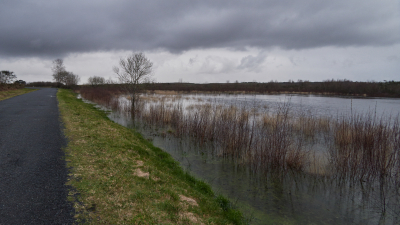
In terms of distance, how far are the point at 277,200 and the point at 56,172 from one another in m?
5.16

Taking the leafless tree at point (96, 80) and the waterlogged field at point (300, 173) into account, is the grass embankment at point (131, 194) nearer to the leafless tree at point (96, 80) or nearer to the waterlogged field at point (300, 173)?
the waterlogged field at point (300, 173)

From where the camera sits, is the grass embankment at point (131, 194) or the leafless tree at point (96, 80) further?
the leafless tree at point (96, 80)

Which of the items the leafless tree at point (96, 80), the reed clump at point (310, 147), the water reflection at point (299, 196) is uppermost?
the leafless tree at point (96, 80)

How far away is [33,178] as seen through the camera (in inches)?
160

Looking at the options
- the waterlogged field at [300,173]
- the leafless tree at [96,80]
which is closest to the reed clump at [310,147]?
the waterlogged field at [300,173]

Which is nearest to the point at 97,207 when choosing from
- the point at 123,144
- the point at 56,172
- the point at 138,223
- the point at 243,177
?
the point at 138,223

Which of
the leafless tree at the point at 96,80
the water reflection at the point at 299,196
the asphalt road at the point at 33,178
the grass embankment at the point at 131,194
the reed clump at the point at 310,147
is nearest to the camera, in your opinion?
the asphalt road at the point at 33,178

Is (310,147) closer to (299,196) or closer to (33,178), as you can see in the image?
(299,196)

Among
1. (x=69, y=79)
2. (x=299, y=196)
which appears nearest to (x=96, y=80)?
(x=69, y=79)

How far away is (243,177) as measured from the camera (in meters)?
6.62

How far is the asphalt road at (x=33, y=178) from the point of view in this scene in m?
3.01

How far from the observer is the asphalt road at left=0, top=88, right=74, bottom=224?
3006 millimetres

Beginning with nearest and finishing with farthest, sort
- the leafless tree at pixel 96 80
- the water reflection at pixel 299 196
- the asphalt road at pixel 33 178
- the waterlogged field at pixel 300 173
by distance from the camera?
1. the asphalt road at pixel 33 178
2. the water reflection at pixel 299 196
3. the waterlogged field at pixel 300 173
4. the leafless tree at pixel 96 80

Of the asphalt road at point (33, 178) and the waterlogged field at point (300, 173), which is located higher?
the asphalt road at point (33, 178)
